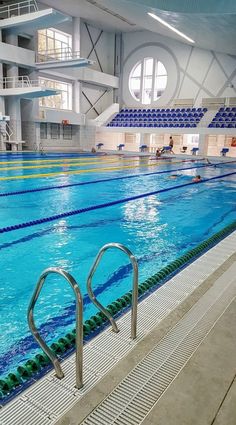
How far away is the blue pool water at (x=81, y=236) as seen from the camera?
2.86 m

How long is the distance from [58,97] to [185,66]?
895 cm

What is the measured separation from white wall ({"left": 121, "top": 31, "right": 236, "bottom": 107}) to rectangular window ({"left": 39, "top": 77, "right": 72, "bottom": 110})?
528 cm

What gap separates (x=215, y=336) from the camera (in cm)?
197

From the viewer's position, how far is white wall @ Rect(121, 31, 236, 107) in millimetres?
22234

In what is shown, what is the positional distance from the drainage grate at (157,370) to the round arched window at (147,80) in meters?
24.6

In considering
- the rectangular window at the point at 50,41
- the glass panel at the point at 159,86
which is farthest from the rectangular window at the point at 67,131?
the glass panel at the point at 159,86

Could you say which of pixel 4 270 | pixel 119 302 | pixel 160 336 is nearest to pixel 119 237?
pixel 4 270

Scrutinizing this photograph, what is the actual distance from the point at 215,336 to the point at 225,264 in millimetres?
1373

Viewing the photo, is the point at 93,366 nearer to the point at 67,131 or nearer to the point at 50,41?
the point at 67,131

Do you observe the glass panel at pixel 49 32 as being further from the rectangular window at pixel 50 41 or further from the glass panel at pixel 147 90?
the glass panel at pixel 147 90

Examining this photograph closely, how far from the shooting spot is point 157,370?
5.62 feet

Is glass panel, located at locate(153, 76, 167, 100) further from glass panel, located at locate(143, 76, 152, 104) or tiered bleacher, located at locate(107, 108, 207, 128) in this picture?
tiered bleacher, located at locate(107, 108, 207, 128)

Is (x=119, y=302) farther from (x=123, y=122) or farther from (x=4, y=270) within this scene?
(x=123, y=122)

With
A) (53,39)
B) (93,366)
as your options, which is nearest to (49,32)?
(53,39)
